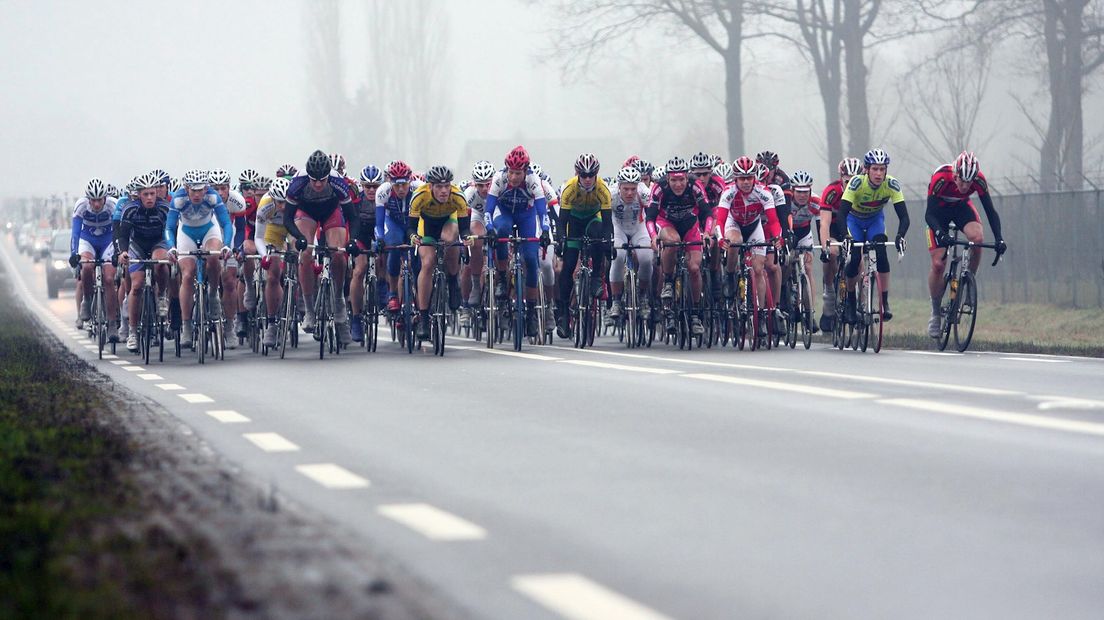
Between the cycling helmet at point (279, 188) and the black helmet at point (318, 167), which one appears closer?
the black helmet at point (318, 167)

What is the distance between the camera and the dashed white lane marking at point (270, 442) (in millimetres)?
10062

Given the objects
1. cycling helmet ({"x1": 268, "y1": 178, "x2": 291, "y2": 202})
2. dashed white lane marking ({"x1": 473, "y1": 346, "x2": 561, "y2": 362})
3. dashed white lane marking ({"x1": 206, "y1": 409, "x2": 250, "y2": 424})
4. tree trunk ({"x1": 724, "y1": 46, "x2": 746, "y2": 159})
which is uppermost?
tree trunk ({"x1": 724, "y1": 46, "x2": 746, "y2": 159})

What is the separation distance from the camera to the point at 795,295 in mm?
20781

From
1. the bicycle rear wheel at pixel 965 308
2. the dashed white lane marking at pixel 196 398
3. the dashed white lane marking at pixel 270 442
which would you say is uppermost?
the bicycle rear wheel at pixel 965 308

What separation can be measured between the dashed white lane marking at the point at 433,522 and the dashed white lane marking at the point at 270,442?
2.40 meters

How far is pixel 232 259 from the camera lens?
21.0 meters

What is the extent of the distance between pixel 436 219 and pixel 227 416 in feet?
25.6

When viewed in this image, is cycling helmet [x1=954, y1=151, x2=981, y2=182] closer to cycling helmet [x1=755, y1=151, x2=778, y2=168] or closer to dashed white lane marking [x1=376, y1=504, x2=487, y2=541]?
cycling helmet [x1=755, y1=151, x2=778, y2=168]

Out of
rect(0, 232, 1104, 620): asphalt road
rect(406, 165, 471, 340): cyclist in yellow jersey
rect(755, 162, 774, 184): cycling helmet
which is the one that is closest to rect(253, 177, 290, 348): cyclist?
rect(406, 165, 471, 340): cyclist in yellow jersey

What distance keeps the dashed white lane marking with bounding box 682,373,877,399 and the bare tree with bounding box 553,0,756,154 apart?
1138 inches

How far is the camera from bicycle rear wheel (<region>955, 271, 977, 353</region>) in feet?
60.2

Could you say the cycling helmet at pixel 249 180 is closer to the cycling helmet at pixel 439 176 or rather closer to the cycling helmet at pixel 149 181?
the cycling helmet at pixel 149 181

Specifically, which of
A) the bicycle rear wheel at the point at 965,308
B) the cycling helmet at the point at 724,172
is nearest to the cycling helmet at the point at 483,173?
the cycling helmet at the point at 724,172

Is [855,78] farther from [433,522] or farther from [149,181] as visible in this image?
[433,522]
